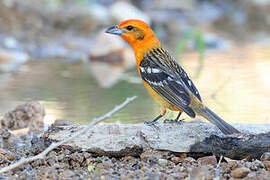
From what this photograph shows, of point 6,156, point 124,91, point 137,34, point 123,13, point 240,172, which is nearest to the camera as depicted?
point 240,172

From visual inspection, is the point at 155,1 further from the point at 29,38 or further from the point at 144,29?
the point at 144,29

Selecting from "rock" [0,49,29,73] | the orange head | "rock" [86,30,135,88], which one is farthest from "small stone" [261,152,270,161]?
"rock" [0,49,29,73]

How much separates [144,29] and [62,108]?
2510mm

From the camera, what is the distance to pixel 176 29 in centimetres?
1717

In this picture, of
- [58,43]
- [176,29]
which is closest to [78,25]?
[58,43]

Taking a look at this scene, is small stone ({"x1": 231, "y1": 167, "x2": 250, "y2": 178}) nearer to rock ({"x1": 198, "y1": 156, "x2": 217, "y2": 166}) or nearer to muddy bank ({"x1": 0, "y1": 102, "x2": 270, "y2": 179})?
muddy bank ({"x1": 0, "y1": 102, "x2": 270, "y2": 179})

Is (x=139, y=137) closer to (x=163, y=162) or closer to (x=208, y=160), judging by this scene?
(x=163, y=162)

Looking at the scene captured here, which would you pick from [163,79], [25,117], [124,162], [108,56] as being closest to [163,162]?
[124,162]

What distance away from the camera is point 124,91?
937 cm

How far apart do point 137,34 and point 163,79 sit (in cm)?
68

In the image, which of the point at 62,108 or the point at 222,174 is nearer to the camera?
the point at 222,174

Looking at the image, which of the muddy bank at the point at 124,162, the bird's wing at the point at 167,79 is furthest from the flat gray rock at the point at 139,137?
the bird's wing at the point at 167,79

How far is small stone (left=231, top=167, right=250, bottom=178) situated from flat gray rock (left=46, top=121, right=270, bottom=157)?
23.1 inches

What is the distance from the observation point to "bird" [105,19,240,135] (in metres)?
5.42
